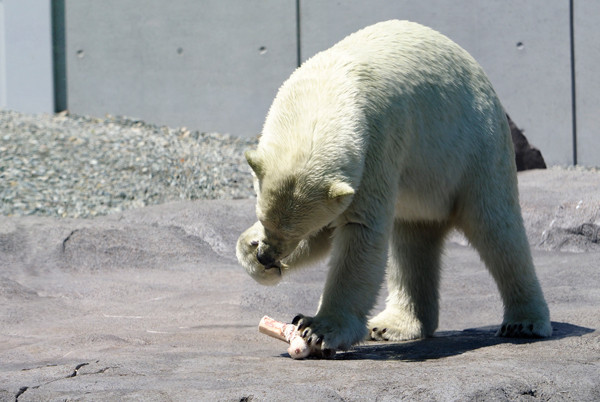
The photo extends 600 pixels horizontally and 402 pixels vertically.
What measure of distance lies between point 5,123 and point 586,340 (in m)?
9.30

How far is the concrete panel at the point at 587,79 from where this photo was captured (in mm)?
10758

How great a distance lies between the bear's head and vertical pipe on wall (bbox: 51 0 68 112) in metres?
9.98

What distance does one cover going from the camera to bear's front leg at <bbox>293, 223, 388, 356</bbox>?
3448 mm

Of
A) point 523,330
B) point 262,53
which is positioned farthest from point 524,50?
point 523,330

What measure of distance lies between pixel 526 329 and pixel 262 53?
844 cm

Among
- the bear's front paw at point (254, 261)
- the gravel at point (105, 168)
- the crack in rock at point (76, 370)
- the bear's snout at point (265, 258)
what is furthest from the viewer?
the gravel at point (105, 168)

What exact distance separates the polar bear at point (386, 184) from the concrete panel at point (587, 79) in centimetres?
706

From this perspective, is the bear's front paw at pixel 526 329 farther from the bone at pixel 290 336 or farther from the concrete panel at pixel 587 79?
the concrete panel at pixel 587 79

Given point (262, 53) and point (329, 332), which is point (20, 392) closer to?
point (329, 332)

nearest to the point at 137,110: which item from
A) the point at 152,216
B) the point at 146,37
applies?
the point at 146,37

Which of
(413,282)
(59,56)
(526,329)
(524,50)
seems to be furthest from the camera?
(59,56)

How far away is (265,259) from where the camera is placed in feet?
11.5

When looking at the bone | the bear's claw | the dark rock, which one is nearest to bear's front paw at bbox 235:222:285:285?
the bone

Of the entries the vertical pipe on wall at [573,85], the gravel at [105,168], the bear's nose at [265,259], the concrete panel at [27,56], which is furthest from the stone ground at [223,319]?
the concrete panel at [27,56]
